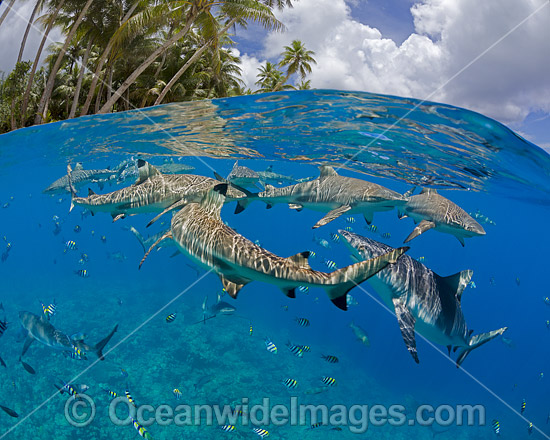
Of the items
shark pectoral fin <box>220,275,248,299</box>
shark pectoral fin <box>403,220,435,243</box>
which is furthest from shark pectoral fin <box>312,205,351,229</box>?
shark pectoral fin <box>220,275,248,299</box>

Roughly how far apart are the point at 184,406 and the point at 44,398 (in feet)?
11.6

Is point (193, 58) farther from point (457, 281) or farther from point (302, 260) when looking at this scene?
point (302, 260)

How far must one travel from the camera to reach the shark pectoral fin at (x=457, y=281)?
207 inches

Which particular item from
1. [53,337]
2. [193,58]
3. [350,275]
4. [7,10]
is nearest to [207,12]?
[193,58]

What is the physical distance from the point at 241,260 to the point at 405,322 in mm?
2422

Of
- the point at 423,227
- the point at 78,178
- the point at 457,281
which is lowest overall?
the point at 78,178

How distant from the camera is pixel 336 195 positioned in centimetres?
768

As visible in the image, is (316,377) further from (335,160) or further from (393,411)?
(335,160)

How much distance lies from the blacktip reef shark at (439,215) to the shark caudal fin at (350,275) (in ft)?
15.2

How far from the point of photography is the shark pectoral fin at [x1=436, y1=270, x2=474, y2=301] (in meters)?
5.26

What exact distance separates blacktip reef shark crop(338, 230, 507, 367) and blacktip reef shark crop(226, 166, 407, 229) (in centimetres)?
196

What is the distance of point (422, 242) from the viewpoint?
82.1 m

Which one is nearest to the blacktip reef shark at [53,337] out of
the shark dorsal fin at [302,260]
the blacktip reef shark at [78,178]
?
the shark dorsal fin at [302,260]

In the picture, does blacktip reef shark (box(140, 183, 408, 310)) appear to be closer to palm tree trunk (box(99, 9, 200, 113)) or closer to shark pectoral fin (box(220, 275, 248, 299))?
shark pectoral fin (box(220, 275, 248, 299))
